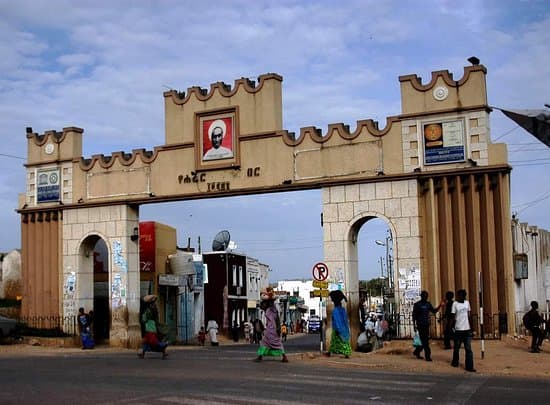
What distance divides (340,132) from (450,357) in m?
8.75

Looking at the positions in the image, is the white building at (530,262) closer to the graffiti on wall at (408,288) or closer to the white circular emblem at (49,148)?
the graffiti on wall at (408,288)

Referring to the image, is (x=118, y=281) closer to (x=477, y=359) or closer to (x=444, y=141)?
(x=444, y=141)

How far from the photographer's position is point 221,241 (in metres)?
63.0

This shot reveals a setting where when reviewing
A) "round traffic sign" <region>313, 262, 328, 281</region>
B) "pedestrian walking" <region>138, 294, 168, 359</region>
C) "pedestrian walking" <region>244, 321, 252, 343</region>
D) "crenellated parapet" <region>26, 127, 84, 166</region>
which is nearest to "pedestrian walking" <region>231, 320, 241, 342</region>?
"pedestrian walking" <region>244, 321, 252, 343</region>

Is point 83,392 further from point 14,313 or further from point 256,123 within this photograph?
point 14,313

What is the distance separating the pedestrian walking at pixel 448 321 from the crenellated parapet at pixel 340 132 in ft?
20.2

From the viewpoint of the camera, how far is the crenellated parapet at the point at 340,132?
2672 cm

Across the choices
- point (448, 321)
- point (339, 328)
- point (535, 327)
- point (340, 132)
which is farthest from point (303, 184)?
point (535, 327)

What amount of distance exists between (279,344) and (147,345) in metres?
4.13

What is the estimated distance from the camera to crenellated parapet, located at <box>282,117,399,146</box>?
26719mm

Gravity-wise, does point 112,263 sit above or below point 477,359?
above

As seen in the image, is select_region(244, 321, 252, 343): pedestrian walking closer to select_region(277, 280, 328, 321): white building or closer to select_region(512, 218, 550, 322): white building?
select_region(512, 218, 550, 322): white building

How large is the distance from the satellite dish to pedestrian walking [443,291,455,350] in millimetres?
37918

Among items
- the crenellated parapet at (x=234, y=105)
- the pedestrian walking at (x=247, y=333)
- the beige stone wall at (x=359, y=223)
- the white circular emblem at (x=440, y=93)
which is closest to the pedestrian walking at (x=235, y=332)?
the pedestrian walking at (x=247, y=333)
